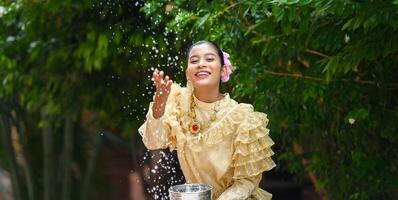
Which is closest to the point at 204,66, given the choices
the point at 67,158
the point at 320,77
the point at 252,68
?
the point at 252,68

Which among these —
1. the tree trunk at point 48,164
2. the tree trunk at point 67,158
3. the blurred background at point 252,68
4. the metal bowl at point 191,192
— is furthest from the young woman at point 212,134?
the tree trunk at point 48,164

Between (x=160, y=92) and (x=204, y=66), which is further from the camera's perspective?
(x=204, y=66)

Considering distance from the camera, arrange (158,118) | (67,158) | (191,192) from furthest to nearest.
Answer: (67,158) < (158,118) < (191,192)

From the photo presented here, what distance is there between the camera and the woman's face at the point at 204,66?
83.4 inches

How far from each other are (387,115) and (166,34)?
1.03 m

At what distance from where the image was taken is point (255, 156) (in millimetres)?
2125

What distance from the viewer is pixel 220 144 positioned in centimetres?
210

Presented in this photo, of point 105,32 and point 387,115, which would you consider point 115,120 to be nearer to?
point 105,32

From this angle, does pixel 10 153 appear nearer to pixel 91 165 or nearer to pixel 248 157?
pixel 91 165

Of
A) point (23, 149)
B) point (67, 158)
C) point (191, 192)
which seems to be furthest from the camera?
point (23, 149)

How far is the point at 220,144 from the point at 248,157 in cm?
9

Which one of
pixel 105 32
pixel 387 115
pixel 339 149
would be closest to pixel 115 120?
pixel 105 32

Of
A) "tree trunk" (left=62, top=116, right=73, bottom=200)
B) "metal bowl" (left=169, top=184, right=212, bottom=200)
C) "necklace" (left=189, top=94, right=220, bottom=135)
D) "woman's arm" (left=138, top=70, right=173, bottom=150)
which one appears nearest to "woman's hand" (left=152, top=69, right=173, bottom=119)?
"woman's arm" (left=138, top=70, right=173, bottom=150)

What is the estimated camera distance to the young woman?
2.10 meters
